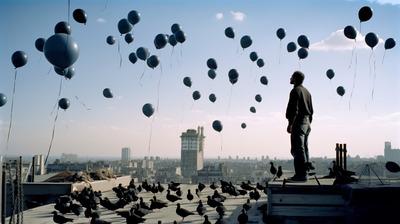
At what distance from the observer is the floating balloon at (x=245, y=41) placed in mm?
14682

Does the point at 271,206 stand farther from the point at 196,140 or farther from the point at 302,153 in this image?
the point at 196,140

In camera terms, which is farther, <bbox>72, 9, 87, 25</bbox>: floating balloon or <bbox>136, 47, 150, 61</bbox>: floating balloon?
<bbox>136, 47, 150, 61</bbox>: floating balloon

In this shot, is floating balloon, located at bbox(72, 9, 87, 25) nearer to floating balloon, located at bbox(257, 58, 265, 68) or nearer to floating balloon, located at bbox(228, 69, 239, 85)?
floating balloon, located at bbox(228, 69, 239, 85)

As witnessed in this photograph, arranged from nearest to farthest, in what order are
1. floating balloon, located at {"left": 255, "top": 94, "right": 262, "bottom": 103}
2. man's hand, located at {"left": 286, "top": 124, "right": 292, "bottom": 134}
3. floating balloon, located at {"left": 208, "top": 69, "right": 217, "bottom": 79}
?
1. man's hand, located at {"left": 286, "top": 124, "right": 292, "bottom": 134}
2. floating balloon, located at {"left": 208, "top": 69, "right": 217, "bottom": 79}
3. floating balloon, located at {"left": 255, "top": 94, "right": 262, "bottom": 103}

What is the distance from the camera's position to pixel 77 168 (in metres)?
121

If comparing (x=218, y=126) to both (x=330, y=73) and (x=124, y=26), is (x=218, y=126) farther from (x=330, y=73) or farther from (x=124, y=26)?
(x=124, y=26)

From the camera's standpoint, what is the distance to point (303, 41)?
13.8 meters

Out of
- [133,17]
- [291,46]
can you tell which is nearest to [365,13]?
[291,46]

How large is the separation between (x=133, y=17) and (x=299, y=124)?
8689 millimetres

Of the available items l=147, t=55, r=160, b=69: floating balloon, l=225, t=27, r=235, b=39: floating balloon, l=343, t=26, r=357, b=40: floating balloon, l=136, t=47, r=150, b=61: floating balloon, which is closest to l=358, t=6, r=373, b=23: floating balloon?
l=343, t=26, r=357, b=40: floating balloon

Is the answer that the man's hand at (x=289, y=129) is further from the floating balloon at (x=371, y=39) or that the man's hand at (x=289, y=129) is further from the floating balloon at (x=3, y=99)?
the floating balloon at (x=3, y=99)

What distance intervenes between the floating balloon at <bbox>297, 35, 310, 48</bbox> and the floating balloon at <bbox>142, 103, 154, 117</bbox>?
23.4 ft

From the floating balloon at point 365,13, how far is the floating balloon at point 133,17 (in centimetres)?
814

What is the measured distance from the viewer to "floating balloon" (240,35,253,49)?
1468 cm
